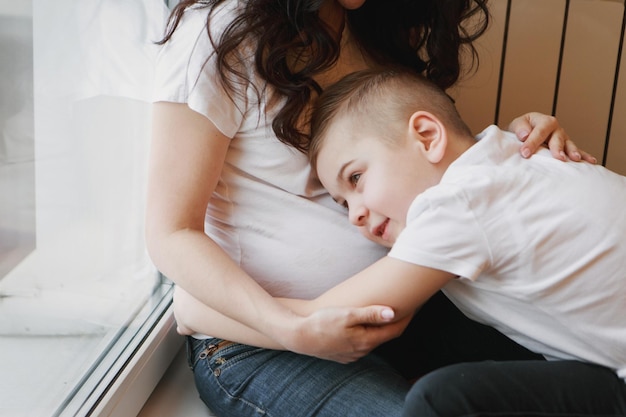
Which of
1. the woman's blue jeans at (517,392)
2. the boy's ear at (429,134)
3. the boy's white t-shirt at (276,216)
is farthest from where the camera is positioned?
the boy's white t-shirt at (276,216)

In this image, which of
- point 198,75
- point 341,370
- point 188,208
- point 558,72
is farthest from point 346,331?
point 558,72

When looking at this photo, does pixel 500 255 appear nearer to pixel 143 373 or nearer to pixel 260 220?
pixel 260 220

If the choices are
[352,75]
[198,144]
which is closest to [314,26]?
[352,75]

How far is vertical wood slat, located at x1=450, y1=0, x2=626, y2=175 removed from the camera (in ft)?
5.24

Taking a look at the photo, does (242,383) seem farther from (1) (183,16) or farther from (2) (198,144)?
(1) (183,16)

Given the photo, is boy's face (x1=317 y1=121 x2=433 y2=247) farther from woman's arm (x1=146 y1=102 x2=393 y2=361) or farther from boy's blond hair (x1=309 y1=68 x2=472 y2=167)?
woman's arm (x1=146 y1=102 x2=393 y2=361)

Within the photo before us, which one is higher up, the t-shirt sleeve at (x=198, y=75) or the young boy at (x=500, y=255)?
the t-shirt sleeve at (x=198, y=75)

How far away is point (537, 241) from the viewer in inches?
35.1

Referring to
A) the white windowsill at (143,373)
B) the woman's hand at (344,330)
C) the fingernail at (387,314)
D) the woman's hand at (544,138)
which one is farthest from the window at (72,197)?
the woman's hand at (544,138)

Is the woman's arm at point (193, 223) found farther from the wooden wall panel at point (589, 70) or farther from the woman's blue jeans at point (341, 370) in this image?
the wooden wall panel at point (589, 70)

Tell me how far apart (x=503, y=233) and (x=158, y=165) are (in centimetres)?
44

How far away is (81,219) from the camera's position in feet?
3.90

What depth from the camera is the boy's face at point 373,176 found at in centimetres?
100

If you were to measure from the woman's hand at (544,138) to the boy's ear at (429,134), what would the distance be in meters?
0.11
